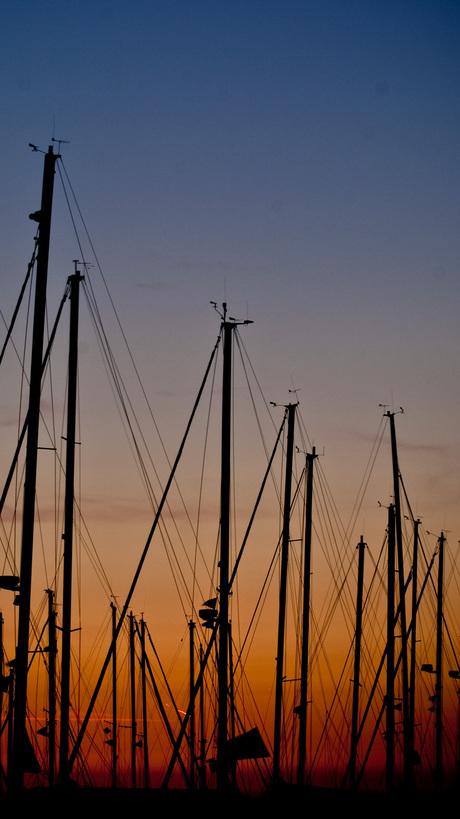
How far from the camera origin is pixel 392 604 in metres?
38.7

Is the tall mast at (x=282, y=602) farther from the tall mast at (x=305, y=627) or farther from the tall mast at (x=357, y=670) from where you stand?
the tall mast at (x=357, y=670)

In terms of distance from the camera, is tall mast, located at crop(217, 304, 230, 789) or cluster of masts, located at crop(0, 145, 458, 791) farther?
tall mast, located at crop(217, 304, 230, 789)

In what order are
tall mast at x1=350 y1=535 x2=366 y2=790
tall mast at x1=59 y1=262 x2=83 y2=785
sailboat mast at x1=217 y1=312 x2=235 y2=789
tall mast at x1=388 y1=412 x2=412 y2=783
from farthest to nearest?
tall mast at x1=350 y1=535 x2=366 y2=790
tall mast at x1=388 y1=412 x2=412 y2=783
sailboat mast at x1=217 y1=312 x2=235 y2=789
tall mast at x1=59 y1=262 x2=83 y2=785

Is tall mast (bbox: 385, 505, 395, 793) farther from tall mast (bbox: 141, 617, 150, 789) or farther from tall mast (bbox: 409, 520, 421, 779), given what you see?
tall mast (bbox: 141, 617, 150, 789)

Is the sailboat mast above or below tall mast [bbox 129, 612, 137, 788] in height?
above

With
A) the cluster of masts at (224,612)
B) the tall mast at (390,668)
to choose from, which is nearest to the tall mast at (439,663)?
the cluster of masts at (224,612)

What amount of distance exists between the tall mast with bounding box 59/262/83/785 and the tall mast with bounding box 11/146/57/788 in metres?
5.36

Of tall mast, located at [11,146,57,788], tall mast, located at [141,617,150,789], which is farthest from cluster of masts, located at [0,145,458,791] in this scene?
tall mast, located at [141,617,150,789]

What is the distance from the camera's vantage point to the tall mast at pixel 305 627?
35.8 m

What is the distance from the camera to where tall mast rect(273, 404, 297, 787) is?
113 feet

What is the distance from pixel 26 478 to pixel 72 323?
7647mm

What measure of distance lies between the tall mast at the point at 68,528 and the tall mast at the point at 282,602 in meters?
11.1

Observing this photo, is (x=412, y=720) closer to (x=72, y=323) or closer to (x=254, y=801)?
(x=254, y=801)

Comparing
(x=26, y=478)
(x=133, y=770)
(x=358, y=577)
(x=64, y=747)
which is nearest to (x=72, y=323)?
(x=26, y=478)
